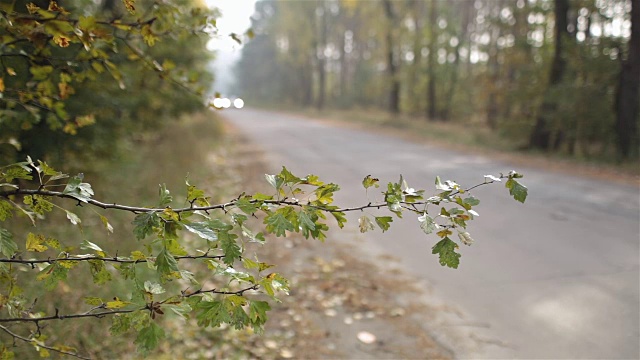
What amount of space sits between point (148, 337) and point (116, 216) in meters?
6.46

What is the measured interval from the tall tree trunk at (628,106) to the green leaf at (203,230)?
12962 mm

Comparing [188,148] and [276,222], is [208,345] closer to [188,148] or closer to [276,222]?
[276,222]

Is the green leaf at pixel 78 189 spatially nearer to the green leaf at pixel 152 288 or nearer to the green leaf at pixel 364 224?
the green leaf at pixel 152 288

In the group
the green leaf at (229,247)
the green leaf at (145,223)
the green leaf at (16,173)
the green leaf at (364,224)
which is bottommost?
the green leaf at (229,247)

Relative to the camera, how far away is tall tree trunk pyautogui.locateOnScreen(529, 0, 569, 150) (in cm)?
1477

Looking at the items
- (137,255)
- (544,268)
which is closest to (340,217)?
(137,255)

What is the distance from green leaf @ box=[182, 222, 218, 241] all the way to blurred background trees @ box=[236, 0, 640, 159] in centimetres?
1299

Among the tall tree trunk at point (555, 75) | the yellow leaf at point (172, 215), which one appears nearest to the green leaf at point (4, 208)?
the yellow leaf at point (172, 215)

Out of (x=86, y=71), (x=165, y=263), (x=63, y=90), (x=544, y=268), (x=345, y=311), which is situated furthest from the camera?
(x=544, y=268)

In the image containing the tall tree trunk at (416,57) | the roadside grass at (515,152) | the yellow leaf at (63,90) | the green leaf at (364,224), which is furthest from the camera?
the tall tree trunk at (416,57)

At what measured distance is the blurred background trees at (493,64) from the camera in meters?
13.2

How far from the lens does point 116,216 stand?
7566 millimetres

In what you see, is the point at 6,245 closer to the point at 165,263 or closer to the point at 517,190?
the point at 165,263

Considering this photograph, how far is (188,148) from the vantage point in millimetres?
14758
